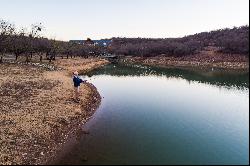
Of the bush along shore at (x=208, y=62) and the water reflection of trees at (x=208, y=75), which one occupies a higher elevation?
the bush along shore at (x=208, y=62)

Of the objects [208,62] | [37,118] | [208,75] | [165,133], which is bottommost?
[165,133]

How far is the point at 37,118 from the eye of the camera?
81.6 ft

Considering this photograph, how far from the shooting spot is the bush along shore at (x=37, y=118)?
1897 cm

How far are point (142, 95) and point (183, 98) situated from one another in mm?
5417

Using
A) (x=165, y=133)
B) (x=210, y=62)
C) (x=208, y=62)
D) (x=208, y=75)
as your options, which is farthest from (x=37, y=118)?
(x=208, y=62)

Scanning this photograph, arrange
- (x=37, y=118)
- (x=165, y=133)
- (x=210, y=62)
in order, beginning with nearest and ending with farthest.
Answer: (x=165, y=133) < (x=37, y=118) < (x=210, y=62)

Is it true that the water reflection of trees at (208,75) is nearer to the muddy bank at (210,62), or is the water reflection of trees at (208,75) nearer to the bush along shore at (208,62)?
the muddy bank at (210,62)

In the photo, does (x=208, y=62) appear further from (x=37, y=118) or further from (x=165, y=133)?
(x=37, y=118)

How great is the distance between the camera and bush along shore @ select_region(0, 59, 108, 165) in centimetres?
1897

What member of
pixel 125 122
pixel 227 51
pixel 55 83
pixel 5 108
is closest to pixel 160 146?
pixel 125 122

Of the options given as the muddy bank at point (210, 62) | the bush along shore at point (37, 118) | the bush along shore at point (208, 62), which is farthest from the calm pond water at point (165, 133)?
the bush along shore at point (208, 62)

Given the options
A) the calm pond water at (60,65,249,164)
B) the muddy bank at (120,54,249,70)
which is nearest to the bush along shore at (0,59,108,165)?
the calm pond water at (60,65,249,164)

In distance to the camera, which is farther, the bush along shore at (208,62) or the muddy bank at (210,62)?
the bush along shore at (208,62)

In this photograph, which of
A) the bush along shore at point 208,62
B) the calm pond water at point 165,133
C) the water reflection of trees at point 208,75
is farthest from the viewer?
the bush along shore at point 208,62
